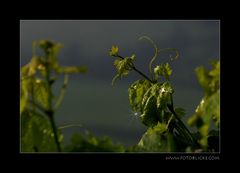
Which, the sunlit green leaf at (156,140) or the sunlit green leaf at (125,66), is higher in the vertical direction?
the sunlit green leaf at (125,66)

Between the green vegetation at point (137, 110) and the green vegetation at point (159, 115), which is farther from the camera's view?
the green vegetation at point (159, 115)

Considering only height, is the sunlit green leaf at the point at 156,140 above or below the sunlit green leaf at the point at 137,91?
below

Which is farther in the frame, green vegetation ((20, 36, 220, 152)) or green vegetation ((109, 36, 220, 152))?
green vegetation ((109, 36, 220, 152))

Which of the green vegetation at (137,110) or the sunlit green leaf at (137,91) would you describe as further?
the sunlit green leaf at (137,91)

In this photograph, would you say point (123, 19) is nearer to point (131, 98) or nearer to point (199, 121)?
point (131, 98)

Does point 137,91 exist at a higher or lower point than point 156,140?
higher

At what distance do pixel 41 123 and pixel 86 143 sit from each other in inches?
4.9

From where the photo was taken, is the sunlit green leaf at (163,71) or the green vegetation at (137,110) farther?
the sunlit green leaf at (163,71)

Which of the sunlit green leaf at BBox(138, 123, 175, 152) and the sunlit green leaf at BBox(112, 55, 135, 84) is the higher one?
the sunlit green leaf at BBox(112, 55, 135, 84)

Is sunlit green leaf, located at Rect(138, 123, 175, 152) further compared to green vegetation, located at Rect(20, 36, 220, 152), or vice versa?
sunlit green leaf, located at Rect(138, 123, 175, 152)

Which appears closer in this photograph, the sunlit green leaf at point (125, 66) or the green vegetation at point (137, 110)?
the green vegetation at point (137, 110)

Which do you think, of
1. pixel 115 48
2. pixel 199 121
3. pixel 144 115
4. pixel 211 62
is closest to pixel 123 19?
pixel 115 48

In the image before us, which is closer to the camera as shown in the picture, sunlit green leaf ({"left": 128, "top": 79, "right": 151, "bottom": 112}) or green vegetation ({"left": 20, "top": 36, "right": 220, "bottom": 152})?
green vegetation ({"left": 20, "top": 36, "right": 220, "bottom": 152})

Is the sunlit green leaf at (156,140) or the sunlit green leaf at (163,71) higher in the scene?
the sunlit green leaf at (163,71)
